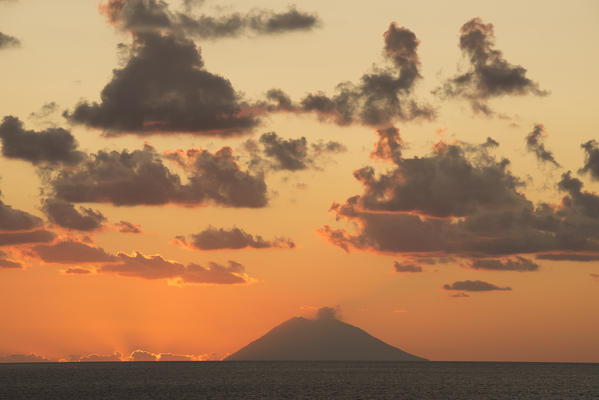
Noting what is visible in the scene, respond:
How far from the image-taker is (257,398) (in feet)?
641

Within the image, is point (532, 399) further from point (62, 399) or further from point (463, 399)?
point (62, 399)

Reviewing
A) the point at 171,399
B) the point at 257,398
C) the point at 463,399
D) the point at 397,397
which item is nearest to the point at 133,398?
the point at 171,399

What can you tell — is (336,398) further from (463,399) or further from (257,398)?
(463,399)

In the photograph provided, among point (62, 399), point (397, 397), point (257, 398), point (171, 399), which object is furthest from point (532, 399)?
point (62, 399)

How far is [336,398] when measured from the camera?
7534 inches

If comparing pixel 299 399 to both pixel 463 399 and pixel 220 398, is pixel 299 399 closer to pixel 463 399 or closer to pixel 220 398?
pixel 220 398

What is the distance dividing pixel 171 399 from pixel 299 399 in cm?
3317

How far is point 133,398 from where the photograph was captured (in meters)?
200

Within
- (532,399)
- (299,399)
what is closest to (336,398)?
(299,399)

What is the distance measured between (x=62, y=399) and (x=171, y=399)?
90.8ft

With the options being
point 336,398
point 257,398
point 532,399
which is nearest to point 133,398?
point 257,398

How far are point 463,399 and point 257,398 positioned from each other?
5134cm

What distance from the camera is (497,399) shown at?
199m

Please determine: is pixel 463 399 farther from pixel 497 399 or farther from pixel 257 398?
pixel 257 398
